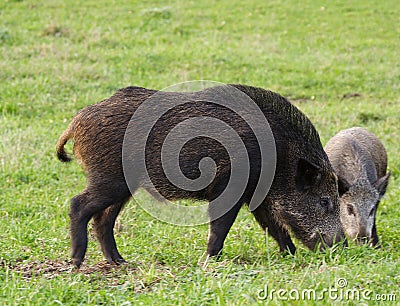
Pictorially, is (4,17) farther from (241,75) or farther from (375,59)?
(375,59)

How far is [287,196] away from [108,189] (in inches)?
58.3

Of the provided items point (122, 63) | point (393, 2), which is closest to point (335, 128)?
point (122, 63)

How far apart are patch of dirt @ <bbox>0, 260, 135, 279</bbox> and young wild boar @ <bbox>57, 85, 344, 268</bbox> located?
0.36 ft

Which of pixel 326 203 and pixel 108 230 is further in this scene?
pixel 326 203

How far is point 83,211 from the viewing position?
4.88 m

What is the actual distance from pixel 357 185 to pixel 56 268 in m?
3.26

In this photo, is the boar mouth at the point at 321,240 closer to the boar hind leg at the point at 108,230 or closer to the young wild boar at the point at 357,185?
the young wild boar at the point at 357,185

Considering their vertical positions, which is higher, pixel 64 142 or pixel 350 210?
pixel 64 142

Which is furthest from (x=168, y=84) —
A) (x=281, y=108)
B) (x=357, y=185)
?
(x=281, y=108)

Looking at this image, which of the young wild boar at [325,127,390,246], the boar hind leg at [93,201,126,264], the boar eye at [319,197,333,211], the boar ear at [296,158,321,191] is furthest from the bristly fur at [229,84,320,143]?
the boar hind leg at [93,201,126,264]

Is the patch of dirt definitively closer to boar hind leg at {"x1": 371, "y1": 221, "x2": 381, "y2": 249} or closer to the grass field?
the grass field

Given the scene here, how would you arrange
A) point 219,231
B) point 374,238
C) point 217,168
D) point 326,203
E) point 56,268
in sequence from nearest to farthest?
point 56,268 < point 217,168 < point 219,231 < point 326,203 < point 374,238

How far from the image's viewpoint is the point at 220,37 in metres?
15.0

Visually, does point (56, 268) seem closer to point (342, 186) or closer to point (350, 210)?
point (342, 186)
